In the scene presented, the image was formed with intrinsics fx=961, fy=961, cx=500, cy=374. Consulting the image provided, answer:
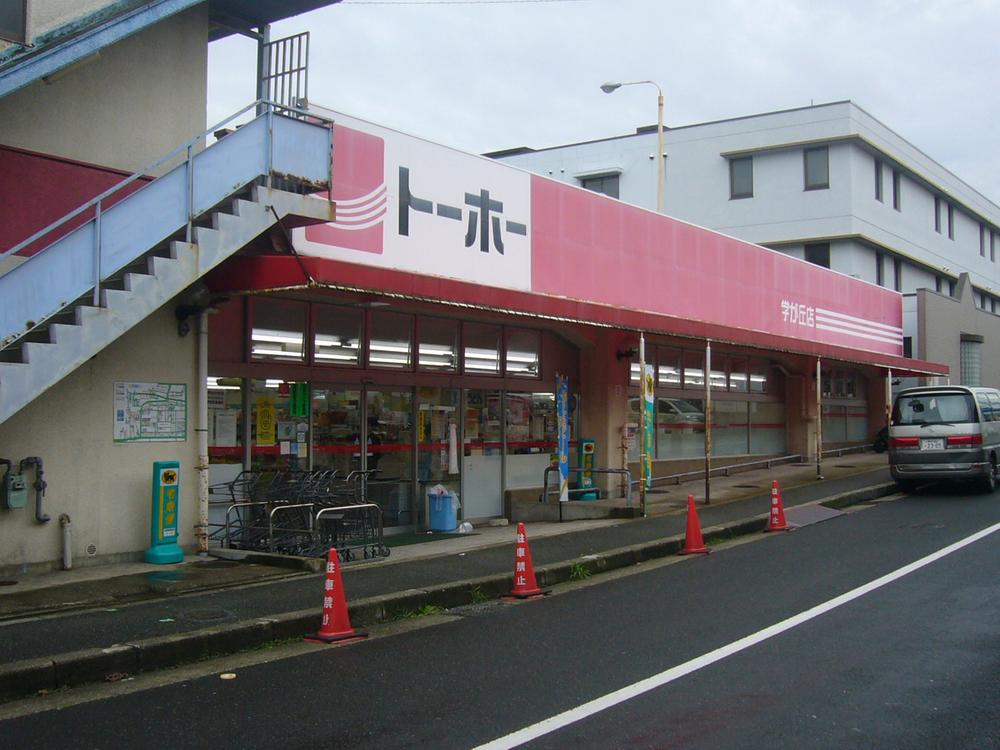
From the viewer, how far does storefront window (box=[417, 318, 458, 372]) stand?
15.6 m

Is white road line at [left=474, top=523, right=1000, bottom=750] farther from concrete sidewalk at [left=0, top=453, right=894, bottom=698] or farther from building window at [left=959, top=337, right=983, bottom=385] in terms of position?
building window at [left=959, top=337, right=983, bottom=385]

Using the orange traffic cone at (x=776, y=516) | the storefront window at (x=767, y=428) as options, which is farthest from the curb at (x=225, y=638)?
the storefront window at (x=767, y=428)

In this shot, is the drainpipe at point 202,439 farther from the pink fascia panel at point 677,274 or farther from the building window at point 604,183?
the building window at point 604,183

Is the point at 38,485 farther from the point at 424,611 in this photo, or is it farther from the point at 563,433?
the point at 563,433

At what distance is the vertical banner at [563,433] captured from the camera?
55.3 feet

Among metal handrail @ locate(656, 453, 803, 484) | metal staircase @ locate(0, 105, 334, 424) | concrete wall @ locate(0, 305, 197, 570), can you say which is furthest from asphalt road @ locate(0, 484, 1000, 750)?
metal handrail @ locate(656, 453, 803, 484)

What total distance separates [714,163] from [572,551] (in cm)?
2550

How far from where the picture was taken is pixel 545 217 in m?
16.8

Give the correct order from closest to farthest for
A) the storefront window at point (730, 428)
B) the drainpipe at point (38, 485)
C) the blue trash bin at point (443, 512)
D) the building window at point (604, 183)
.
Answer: the drainpipe at point (38, 485), the blue trash bin at point (443, 512), the storefront window at point (730, 428), the building window at point (604, 183)

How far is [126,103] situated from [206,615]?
20.1ft

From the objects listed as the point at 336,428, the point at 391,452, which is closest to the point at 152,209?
the point at 336,428

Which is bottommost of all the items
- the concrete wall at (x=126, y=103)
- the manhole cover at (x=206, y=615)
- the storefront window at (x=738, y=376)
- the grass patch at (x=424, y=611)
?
the grass patch at (x=424, y=611)

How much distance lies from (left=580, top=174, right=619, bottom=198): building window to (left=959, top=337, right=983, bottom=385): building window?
14195mm

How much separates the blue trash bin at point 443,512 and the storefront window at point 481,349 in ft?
7.49
